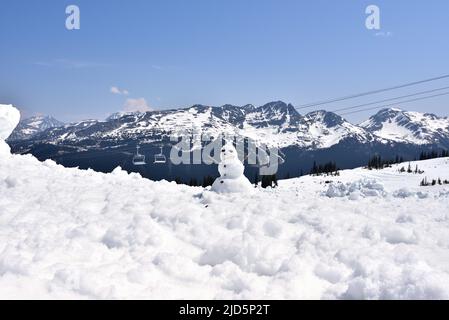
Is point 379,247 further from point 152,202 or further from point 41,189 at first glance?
point 41,189

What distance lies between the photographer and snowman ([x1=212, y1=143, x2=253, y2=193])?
66.9ft

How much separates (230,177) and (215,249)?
10880mm

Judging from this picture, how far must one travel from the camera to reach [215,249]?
10.1m

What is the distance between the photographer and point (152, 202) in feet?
47.3

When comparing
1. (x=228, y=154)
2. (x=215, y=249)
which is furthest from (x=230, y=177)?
(x=215, y=249)

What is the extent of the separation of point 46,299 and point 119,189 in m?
9.60

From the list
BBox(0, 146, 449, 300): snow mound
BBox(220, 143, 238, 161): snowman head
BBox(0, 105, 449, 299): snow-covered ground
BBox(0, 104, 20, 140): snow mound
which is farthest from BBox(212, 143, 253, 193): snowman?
BBox(0, 104, 20, 140): snow mound

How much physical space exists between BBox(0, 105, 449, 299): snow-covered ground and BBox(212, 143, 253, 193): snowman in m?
5.07

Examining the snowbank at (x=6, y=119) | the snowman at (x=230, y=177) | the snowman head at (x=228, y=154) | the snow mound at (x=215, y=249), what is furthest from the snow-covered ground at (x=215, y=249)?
the snowbank at (x=6, y=119)

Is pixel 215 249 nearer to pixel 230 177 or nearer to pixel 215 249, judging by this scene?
pixel 215 249

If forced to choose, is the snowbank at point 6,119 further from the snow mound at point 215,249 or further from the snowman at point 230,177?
the snowman at point 230,177

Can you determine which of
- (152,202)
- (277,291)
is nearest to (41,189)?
(152,202)

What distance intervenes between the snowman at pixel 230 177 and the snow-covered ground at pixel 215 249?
16.6 feet

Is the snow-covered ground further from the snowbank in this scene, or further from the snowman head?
the snowbank
